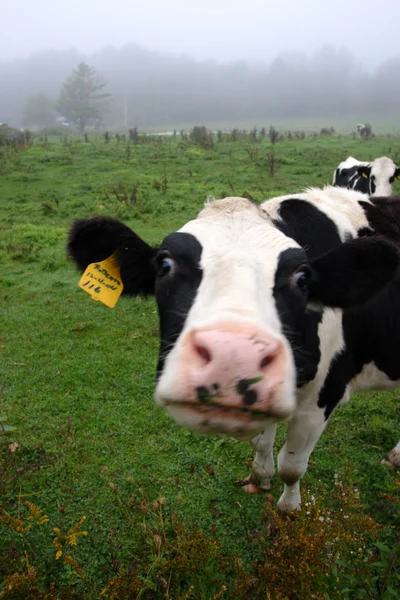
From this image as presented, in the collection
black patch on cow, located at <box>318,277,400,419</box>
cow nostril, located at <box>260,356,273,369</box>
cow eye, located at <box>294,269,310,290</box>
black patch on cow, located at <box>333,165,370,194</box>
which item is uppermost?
cow eye, located at <box>294,269,310,290</box>

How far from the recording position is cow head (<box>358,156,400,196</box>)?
32.6 feet

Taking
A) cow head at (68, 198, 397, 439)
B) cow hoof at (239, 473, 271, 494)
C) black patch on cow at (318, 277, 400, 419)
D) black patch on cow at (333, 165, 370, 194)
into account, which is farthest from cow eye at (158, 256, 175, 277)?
black patch on cow at (333, 165, 370, 194)

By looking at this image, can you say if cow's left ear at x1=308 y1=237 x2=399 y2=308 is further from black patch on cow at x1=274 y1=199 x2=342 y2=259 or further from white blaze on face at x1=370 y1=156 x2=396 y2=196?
white blaze on face at x1=370 y1=156 x2=396 y2=196

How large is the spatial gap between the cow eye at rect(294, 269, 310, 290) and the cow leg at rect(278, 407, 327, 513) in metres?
0.93

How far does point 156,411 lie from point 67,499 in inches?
48.3

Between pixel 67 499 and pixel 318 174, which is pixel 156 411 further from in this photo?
pixel 318 174

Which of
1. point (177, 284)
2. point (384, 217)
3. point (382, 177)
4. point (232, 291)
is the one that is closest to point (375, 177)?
point (382, 177)

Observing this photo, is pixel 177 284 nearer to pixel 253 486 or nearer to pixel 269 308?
pixel 269 308

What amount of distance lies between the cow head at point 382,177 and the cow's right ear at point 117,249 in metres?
8.69

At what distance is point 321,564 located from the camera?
201 centimetres

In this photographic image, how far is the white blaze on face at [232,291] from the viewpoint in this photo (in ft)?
4.95

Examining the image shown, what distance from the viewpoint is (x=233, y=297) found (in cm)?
165

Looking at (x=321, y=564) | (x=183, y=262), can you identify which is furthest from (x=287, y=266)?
(x=321, y=564)

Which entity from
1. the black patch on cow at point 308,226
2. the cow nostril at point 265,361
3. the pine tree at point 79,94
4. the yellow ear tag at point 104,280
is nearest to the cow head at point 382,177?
the black patch on cow at point 308,226
